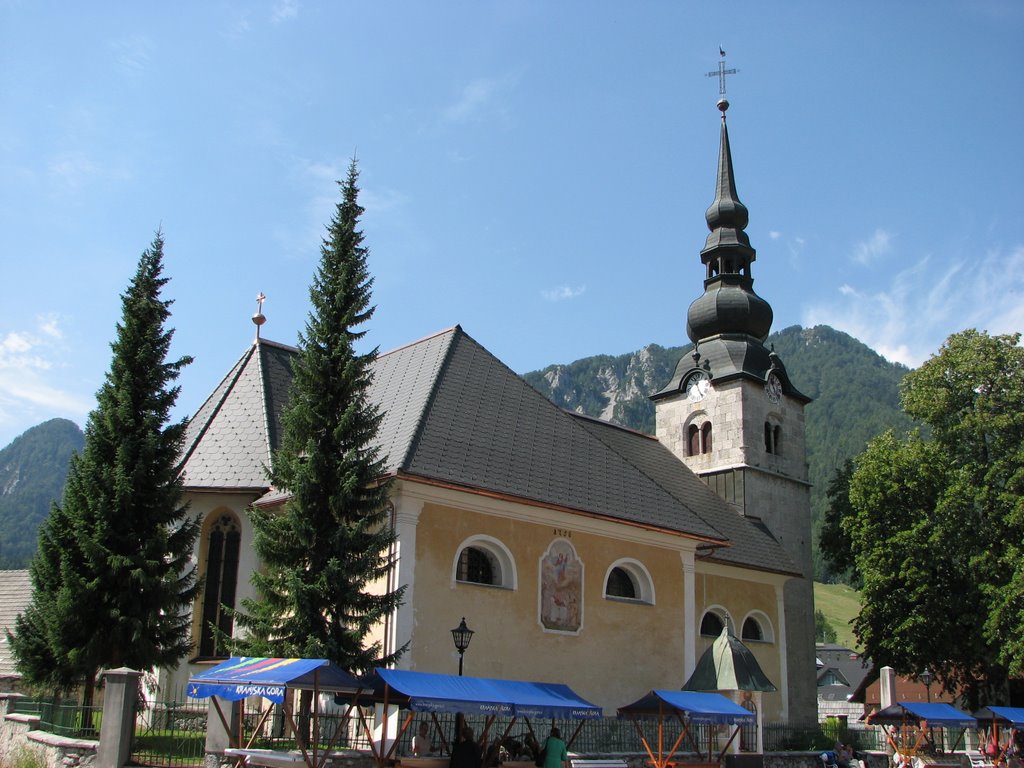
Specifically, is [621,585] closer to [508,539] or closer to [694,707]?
[508,539]

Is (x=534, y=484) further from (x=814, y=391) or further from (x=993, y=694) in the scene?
(x=814, y=391)

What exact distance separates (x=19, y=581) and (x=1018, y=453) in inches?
1204

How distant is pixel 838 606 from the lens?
13338 cm

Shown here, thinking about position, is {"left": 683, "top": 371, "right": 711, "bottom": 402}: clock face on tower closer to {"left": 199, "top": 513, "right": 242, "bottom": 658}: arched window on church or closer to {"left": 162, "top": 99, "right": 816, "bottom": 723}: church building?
{"left": 162, "top": 99, "right": 816, "bottom": 723}: church building

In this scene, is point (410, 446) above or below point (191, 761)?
above

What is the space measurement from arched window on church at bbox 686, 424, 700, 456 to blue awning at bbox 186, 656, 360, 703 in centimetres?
2435

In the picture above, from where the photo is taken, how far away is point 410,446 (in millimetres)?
19859

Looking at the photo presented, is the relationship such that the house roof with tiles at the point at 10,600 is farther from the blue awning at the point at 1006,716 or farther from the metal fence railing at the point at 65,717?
the blue awning at the point at 1006,716

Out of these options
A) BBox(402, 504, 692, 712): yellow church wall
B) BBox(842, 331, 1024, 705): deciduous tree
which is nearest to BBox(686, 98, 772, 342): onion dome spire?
BBox(842, 331, 1024, 705): deciduous tree

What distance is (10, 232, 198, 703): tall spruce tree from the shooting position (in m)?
18.0

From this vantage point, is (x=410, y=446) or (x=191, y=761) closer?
(x=191, y=761)

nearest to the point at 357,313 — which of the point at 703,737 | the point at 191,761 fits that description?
the point at 191,761

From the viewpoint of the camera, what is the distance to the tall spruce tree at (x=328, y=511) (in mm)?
16594

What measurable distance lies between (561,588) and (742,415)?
16.0 m
